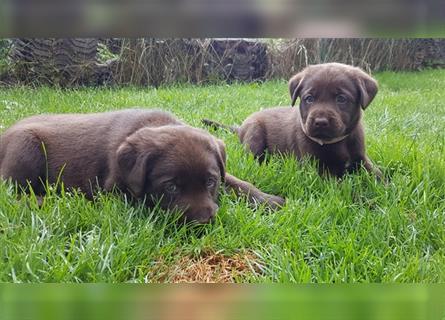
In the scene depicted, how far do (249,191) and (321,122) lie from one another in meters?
0.80

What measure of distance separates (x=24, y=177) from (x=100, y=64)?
951 millimetres

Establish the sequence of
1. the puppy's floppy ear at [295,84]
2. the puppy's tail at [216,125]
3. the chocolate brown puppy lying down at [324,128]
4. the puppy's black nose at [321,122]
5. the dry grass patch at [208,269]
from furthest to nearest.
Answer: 1. the puppy's black nose at [321,122]
2. the chocolate brown puppy lying down at [324,128]
3. the puppy's tail at [216,125]
4. the puppy's floppy ear at [295,84]
5. the dry grass patch at [208,269]

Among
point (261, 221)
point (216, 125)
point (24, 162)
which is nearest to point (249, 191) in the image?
point (216, 125)

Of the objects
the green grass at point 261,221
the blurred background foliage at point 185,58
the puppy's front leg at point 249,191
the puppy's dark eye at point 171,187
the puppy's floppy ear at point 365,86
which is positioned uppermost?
the blurred background foliage at point 185,58

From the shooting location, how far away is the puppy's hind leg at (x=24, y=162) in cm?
249

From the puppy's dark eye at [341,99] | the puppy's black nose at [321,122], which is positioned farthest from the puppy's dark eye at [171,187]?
the puppy's dark eye at [341,99]

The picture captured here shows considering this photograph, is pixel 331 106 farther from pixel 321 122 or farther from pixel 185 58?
pixel 185 58

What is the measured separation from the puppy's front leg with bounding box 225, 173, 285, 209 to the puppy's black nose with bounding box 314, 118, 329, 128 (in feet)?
2.26

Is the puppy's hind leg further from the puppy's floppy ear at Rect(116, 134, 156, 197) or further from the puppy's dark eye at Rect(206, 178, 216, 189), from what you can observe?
the puppy's dark eye at Rect(206, 178, 216, 189)

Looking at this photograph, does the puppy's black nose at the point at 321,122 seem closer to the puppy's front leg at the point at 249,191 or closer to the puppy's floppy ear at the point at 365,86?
the puppy's floppy ear at the point at 365,86

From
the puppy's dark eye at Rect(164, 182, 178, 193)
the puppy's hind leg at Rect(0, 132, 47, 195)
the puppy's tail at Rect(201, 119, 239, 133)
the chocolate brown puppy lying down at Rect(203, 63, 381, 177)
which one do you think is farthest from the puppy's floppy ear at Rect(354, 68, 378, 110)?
the puppy's hind leg at Rect(0, 132, 47, 195)

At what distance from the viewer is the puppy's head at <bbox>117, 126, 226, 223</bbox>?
7.61 ft

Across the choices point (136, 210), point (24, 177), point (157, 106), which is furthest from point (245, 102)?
point (24, 177)
